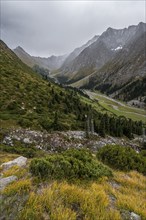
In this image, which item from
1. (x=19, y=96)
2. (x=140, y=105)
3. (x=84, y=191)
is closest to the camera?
(x=84, y=191)

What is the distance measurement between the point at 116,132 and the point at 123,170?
132 ft

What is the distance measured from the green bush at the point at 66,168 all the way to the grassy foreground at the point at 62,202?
0.35 meters

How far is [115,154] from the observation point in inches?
509

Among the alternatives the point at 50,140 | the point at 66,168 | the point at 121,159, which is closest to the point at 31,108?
the point at 50,140

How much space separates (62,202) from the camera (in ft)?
19.7

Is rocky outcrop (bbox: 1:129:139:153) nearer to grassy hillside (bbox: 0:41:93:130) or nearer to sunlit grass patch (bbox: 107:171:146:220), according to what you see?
grassy hillside (bbox: 0:41:93:130)

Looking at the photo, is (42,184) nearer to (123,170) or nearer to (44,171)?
(44,171)

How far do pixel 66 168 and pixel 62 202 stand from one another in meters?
2.20

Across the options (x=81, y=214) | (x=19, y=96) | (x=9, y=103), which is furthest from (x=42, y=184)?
(x=19, y=96)

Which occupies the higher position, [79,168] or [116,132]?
[79,168]

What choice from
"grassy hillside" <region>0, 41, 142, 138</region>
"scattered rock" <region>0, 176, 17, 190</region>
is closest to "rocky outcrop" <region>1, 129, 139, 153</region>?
"grassy hillside" <region>0, 41, 142, 138</region>

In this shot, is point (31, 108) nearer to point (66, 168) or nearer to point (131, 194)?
point (66, 168)

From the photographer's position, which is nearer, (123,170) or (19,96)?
(123,170)

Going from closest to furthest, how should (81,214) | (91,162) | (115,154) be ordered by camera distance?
(81,214) < (91,162) < (115,154)
